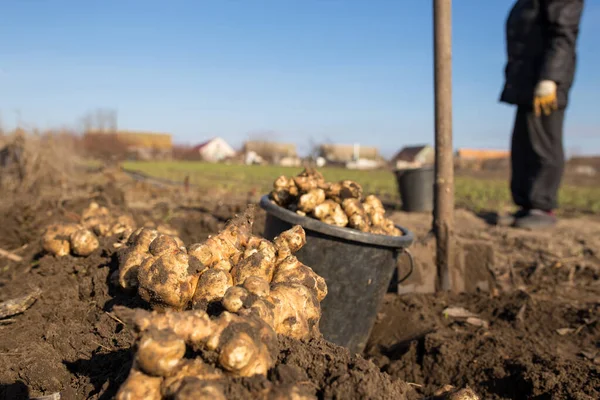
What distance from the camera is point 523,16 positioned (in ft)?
20.7

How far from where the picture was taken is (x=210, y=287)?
195 centimetres

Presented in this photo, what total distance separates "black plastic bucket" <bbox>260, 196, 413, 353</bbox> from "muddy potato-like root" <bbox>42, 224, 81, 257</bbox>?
1417 millimetres

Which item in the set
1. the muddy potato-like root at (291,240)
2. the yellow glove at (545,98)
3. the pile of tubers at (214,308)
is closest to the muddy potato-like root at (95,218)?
the pile of tubers at (214,308)

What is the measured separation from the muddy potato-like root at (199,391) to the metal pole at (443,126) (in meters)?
3.21

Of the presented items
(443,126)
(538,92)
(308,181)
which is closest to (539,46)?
(538,92)

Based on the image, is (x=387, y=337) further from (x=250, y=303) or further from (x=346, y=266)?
(x=250, y=303)

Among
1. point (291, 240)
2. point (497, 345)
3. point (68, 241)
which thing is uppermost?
point (291, 240)

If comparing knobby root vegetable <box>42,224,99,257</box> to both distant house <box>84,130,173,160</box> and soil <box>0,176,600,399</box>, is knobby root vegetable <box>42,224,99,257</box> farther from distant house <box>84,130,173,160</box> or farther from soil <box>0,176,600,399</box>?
distant house <box>84,130,173,160</box>

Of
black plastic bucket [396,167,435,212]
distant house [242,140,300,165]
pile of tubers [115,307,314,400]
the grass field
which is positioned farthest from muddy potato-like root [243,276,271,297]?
distant house [242,140,300,165]

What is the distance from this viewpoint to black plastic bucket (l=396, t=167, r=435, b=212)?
854cm

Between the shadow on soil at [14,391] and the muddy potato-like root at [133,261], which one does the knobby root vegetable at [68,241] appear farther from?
the shadow on soil at [14,391]

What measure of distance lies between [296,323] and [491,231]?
552 centimetres

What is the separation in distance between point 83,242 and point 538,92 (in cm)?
549

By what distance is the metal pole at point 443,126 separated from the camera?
412 cm
